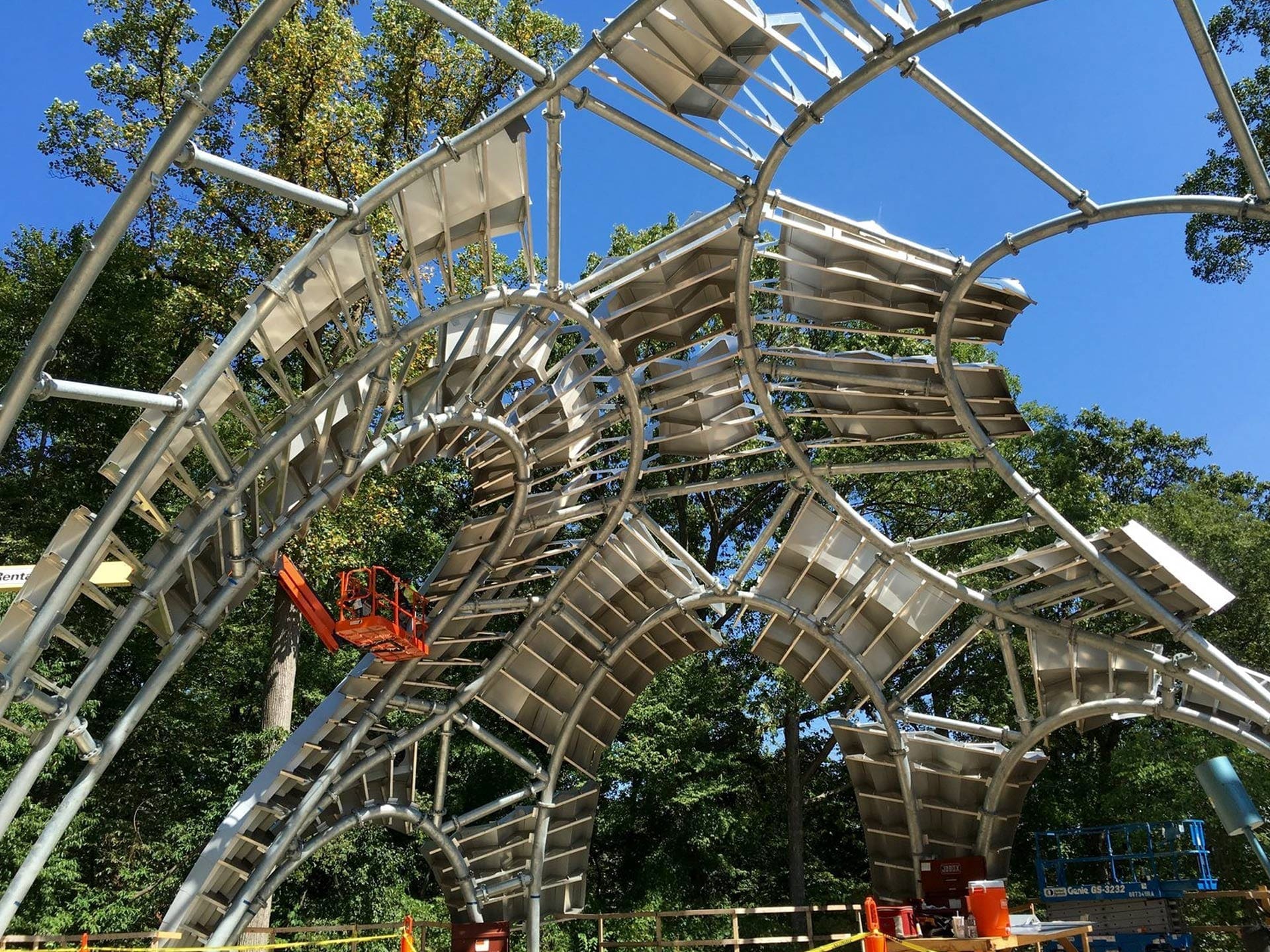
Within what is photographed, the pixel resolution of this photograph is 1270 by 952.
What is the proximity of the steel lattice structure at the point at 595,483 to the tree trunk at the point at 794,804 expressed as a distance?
9496 millimetres

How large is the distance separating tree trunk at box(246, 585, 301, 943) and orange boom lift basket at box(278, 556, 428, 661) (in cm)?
583

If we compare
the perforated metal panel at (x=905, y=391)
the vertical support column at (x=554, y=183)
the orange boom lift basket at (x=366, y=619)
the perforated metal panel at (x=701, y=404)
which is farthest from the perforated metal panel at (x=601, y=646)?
the vertical support column at (x=554, y=183)

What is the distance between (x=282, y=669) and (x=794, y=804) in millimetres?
16816

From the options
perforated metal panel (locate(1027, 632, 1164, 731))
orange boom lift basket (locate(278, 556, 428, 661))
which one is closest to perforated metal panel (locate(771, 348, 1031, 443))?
perforated metal panel (locate(1027, 632, 1164, 731))

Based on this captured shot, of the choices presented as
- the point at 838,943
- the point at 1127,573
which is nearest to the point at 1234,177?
the point at 1127,573

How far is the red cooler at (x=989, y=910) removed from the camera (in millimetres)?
15391

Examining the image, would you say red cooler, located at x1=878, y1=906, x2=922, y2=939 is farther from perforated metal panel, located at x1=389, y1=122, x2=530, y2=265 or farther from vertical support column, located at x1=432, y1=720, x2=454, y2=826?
perforated metal panel, located at x1=389, y1=122, x2=530, y2=265

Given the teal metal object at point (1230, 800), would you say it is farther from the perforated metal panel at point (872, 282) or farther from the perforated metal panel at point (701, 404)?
the perforated metal panel at point (701, 404)

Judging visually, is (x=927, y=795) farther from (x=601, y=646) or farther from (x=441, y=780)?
(x=441, y=780)

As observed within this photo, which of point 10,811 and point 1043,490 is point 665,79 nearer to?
point 10,811

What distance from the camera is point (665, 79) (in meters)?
13.3

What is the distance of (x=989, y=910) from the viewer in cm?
1545

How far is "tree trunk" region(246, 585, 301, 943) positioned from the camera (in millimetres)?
24750

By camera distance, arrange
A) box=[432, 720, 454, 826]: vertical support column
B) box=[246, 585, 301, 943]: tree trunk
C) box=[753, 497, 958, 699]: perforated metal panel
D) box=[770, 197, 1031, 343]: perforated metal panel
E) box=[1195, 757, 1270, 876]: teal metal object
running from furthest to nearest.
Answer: box=[246, 585, 301, 943]: tree trunk < box=[432, 720, 454, 826]: vertical support column < box=[753, 497, 958, 699]: perforated metal panel < box=[1195, 757, 1270, 876]: teal metal object < box=[770, 197, 1031, 343]: perforated metal panel
